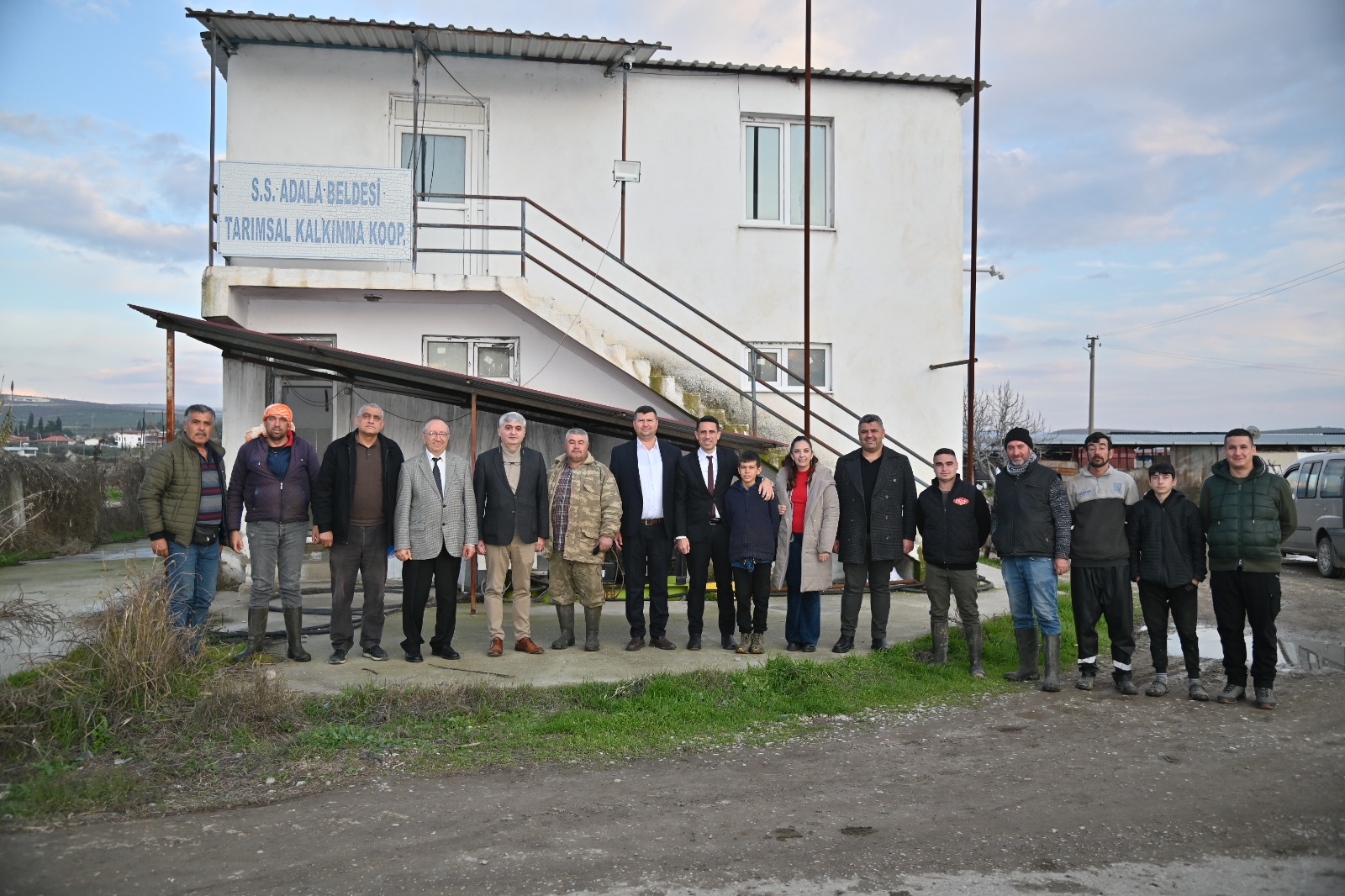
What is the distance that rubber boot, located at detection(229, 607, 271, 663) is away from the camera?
7336 mm

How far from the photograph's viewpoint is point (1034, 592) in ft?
24.1

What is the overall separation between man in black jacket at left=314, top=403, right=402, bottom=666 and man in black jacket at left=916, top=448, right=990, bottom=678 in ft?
14.0

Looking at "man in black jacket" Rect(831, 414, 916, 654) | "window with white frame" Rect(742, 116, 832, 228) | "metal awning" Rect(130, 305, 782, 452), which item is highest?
"window with white frame" Rect(742, 116, 832, 228)

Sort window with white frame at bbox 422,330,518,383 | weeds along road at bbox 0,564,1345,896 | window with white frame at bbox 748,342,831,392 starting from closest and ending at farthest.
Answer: weeds along road at bbox 0,564,1345,896, window with white frame at bbox 422,330,518,383, window with white frame at bbox 748,342,831,392

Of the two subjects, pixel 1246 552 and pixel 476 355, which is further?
pixel 476 355

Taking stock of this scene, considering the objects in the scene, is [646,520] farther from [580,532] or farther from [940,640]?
[940,640]

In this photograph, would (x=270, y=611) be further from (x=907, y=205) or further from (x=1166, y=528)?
(x=907, y=205)

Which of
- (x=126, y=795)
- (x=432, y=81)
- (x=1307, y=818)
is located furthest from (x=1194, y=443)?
(x=126, y=795)

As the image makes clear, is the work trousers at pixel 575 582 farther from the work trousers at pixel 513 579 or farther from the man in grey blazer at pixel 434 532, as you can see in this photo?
the man in grey blazer at pixel 434 532

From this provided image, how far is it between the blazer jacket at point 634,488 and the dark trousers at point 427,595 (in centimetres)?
142

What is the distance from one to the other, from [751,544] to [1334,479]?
12.5 meters

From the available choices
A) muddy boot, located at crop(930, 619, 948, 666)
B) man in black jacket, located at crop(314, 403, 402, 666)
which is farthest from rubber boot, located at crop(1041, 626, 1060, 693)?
man in black jacket, located at crop(314, 403, 402, 666)

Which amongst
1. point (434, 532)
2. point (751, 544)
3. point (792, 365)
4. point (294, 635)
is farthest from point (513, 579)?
point (792, 365)

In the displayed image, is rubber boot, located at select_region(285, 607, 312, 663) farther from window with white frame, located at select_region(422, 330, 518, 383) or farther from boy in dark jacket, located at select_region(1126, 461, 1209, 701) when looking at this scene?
boy in dark jacket, located at select_region(1126, 461, 1209, 701)
